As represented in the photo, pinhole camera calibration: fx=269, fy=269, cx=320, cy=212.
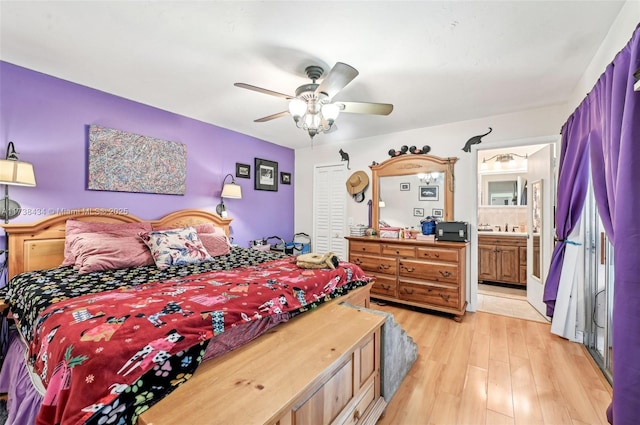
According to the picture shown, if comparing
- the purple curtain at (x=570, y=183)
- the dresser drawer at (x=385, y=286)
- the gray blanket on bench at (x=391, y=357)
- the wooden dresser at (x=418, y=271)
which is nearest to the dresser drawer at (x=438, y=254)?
the wooden dresser at (x=418, y=271)

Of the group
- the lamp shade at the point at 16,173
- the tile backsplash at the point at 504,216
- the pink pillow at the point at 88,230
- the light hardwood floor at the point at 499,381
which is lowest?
the light hardwood floor at the point at 499,381

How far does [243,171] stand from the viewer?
411 cm

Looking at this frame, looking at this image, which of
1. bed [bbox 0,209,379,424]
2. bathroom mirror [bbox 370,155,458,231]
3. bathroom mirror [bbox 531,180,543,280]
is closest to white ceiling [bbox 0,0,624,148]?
bathroom mirror [bbox 370,155,458,231]

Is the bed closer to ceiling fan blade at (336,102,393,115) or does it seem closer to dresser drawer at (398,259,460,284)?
dresser drawer at (398,259,460,284)

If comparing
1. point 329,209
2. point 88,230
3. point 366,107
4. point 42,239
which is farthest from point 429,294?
point 42,239

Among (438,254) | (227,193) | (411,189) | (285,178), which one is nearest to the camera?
(438,254)

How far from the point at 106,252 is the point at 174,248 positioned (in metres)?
0.48

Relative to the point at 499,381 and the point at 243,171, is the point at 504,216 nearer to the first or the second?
the point at 499,381

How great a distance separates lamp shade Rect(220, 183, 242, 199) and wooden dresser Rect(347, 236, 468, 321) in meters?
1.82

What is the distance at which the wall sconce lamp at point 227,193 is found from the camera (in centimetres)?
365

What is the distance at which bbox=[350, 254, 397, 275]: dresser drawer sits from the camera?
3.55 m

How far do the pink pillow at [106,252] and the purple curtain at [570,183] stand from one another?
379cm

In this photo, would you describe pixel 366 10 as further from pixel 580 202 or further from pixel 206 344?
pixel 580 202

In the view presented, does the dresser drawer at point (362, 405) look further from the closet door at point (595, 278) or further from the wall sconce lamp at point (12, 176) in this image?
the wall sconce lamp at point (12, 176)
